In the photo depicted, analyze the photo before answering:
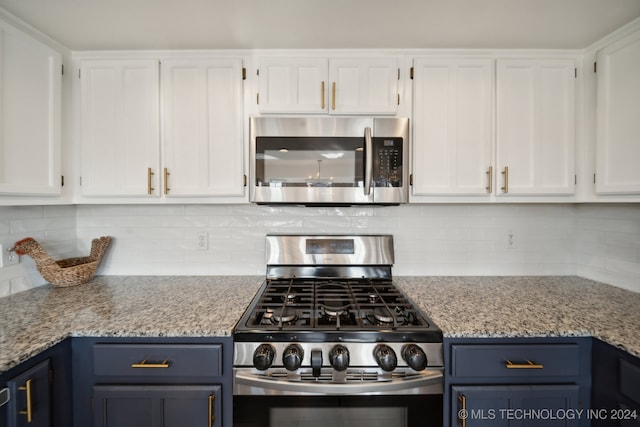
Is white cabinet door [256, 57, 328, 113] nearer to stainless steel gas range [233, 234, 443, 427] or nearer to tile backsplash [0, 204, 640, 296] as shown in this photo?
tile backsplash [0, 204, 640, 296]

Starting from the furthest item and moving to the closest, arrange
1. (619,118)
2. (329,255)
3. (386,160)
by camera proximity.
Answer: (329,255), (386,160), (619,118)

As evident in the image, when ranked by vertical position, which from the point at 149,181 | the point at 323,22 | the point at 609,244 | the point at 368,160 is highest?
the point at 323,22

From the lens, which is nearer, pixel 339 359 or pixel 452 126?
pixel 339 359

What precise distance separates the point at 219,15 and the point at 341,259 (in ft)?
4.78

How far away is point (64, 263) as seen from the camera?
5.66 ft

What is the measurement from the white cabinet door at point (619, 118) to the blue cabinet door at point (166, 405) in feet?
6.98

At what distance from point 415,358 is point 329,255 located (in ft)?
2.86

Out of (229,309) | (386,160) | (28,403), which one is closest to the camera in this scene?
(28,403)

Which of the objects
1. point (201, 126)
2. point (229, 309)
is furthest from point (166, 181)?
point (229, 309)

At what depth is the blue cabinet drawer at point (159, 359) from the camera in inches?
44.0

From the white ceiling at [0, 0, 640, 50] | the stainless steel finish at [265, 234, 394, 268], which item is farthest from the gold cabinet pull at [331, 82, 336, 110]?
the stainless steel finish at [265, 234, 394, 268]

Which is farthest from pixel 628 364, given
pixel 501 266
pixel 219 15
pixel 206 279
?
pixel 219 15

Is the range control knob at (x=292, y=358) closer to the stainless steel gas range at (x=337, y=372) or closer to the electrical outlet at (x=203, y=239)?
the stainless steel gas range at (x=337, y=372)

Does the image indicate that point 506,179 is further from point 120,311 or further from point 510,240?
point 120,311
